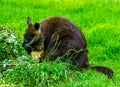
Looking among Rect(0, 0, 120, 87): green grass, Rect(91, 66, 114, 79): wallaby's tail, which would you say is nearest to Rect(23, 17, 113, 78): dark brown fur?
Rect(91, 66, 114, 79): wallaby's tail

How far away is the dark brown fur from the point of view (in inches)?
379

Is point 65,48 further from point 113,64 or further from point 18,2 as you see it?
point 18,2

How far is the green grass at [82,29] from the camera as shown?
8375 millimetres

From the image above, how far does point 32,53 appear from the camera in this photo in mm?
9805

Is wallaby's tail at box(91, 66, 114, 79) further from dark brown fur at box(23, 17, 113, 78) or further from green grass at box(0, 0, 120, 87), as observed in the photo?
green grass at box(0, 0, 120, 87)

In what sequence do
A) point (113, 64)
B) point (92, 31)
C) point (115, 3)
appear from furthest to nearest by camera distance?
point (115, 3)
point (92, 31)
point (113, 64)

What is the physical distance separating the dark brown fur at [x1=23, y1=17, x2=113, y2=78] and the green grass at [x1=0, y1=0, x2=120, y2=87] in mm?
489

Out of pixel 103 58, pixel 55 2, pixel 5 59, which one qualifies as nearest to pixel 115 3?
pixel 55 2

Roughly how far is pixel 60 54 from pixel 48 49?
319mm

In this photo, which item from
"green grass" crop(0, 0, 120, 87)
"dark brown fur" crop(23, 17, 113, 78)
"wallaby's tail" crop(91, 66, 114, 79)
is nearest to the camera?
"green grass" crop(0, 0, 120, 87)

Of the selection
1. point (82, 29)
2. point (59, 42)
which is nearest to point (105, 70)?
point (59, 42)

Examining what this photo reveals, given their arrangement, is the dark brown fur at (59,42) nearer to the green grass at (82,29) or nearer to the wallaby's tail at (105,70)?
the wallaby's tail at (105,70)

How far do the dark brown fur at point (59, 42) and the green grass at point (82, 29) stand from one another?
0.49m

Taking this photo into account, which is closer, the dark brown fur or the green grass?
the green grass
